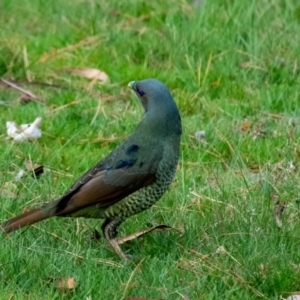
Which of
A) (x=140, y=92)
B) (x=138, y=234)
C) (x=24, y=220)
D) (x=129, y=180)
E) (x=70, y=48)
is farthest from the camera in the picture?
(x=70, y=48)

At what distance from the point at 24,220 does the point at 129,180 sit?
0.59 metres

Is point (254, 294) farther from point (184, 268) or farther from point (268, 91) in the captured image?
point (268, 91)

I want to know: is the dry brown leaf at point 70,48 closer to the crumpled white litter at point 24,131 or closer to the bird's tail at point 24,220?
the crumpled white litter at point 24,131

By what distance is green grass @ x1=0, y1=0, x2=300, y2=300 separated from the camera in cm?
529

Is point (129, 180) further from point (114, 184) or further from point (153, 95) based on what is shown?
point (153, 95)

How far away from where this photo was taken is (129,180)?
5.74 metres

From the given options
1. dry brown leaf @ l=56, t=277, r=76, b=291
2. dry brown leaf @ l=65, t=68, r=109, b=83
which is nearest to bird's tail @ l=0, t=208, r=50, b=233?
dry brown leaf @ l=56, t=277, r=76, b=291

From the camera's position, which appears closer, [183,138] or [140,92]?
[140,92]

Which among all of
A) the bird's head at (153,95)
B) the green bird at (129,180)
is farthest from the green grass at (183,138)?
the bird's head at (153,95)

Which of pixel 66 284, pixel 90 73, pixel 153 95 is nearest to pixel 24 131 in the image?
pixel 90 73

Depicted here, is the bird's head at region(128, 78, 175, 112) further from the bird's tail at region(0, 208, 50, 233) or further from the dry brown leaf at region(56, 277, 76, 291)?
the dry brown leaf at region(56, 277, 76, 291)

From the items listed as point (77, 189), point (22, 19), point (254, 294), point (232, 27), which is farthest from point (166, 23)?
point (254, 294)

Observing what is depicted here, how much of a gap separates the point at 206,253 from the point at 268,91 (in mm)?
2864

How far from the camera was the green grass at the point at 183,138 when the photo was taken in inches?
208
